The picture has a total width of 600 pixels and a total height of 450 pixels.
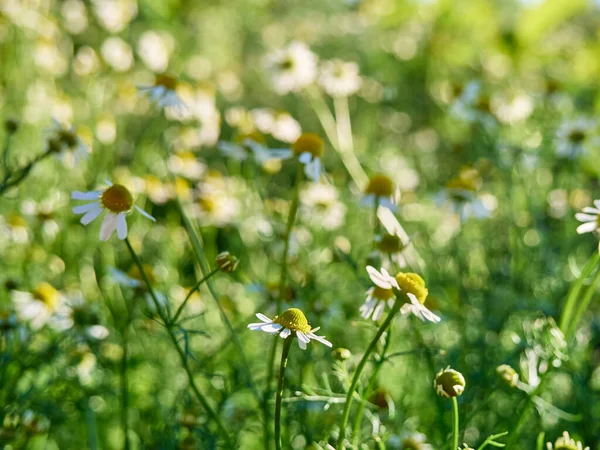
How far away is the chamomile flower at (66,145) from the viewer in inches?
63.0

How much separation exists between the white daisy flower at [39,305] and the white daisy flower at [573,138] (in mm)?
1521

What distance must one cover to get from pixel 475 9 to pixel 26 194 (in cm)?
334

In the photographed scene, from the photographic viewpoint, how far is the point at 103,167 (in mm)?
2521

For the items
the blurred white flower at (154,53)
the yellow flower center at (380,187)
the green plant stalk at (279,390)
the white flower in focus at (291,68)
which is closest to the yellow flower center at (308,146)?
the yellow flower center at (380,187)

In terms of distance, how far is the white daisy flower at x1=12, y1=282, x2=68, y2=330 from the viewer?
5.40 feet

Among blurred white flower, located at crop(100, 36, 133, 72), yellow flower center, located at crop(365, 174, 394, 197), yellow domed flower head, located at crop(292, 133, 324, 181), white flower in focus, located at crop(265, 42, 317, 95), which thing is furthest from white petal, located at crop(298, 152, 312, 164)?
blurred white flower, located at crop(100, 36, 133, 72)

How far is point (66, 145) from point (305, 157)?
0.64 metres

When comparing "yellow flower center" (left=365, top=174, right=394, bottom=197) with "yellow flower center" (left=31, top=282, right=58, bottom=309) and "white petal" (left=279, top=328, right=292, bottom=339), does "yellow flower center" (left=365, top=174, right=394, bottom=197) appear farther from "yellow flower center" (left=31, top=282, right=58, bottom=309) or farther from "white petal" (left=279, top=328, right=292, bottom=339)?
"yellow flower center" (left=31, top=282, right=58, bottom=309)

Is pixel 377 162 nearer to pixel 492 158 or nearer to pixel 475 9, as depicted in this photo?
pixel 492 158

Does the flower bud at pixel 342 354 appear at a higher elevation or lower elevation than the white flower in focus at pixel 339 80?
higher

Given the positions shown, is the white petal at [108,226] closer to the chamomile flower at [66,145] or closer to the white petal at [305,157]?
the white petal at [305,157]

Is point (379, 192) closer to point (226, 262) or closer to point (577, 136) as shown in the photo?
point (226, 262)

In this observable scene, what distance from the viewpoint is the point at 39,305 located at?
1.66 meters

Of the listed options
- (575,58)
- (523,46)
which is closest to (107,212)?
(523,46)
